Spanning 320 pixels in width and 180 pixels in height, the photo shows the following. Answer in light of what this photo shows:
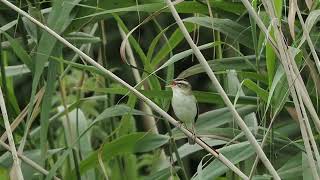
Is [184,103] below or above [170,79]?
below

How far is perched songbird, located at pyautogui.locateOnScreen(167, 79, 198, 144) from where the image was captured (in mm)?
2855

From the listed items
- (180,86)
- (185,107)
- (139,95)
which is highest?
(139,95)

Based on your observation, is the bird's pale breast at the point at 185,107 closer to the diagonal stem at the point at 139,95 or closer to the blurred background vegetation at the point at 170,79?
the blurred background vegetation at the point at 170,79

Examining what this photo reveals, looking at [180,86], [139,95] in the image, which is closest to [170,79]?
[180,86]

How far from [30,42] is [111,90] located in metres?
0.60

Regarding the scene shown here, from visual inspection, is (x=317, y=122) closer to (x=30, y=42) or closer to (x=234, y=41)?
(x=234, y=41)

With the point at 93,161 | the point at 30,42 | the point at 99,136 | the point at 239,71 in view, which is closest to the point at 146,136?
the point at 93,161

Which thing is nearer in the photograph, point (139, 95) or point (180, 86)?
point (139, 95)

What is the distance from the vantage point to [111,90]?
2549mm

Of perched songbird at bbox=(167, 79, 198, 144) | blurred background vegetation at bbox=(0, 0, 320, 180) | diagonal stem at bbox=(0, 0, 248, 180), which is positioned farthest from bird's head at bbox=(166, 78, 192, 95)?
diagonal stem at bbox=(0, 0, 248, 180)

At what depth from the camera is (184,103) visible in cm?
296

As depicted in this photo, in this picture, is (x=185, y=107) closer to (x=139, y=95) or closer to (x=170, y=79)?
(x=170, y=79)

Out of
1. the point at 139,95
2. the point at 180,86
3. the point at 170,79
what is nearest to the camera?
the point at 139,95

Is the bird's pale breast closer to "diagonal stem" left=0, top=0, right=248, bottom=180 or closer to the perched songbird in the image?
the perched songbird
